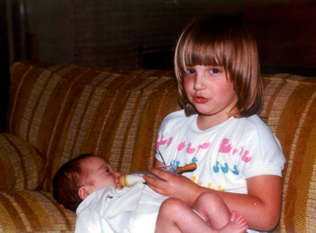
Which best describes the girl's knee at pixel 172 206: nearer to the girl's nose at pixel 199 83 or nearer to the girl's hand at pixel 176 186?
the girl's hand at pixel 176 186

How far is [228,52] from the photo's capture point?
3.90ft

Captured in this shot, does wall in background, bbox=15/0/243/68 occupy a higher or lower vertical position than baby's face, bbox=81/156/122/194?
higher

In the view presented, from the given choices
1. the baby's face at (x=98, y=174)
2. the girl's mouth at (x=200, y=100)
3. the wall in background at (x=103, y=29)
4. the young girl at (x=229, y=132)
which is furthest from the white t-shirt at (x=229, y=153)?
the wall in background at (x=103, y=29)

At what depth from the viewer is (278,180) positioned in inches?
44.3

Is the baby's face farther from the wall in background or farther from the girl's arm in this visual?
the wall in background

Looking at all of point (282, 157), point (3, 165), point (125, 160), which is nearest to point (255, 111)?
point (282, 157)

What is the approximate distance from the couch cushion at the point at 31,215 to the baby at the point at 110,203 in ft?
0.18

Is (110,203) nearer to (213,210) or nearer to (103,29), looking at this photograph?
(213,210)

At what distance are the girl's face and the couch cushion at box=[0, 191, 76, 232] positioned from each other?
66 cm

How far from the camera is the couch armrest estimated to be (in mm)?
1821

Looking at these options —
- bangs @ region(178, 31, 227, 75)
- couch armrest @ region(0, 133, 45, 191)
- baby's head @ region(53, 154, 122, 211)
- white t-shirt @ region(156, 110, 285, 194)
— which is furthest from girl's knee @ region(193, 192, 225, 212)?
couch armrest @ region(0, 133, 45, 191)

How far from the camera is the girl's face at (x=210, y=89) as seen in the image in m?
1.21

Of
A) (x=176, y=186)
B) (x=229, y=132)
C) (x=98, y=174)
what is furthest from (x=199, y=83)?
(x=98, y=174)

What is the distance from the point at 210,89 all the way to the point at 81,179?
0.65 metres
